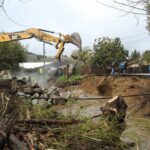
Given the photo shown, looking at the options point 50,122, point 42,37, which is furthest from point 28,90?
point 50,122

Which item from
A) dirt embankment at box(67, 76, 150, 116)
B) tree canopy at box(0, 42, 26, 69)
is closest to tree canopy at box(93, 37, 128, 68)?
tree canopy at box(0, 42, 26, 69)

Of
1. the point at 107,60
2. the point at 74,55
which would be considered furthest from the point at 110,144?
the point at 74,55

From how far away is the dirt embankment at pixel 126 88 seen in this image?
14980 millimetres

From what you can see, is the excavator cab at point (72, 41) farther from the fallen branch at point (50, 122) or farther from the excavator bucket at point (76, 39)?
the fallen branch at point (50, 122)

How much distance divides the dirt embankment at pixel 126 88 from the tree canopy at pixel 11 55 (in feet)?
43.0

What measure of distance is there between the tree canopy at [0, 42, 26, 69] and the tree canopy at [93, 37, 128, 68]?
11348 mm

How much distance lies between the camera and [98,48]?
183 feet

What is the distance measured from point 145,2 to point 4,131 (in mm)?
2499

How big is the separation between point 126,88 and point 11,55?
2485 cm

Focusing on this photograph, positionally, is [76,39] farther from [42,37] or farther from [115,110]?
[115,110]

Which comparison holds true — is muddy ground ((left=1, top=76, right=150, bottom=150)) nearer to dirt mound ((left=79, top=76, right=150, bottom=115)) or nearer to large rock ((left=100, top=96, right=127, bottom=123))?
dirt mound ((left=79, top=76, right=150, bottom=115))

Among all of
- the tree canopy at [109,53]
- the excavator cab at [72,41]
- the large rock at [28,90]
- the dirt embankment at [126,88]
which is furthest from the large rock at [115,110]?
the tree canopy at [109,53]

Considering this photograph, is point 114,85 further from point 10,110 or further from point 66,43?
point 10,110

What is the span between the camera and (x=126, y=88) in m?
19.2
